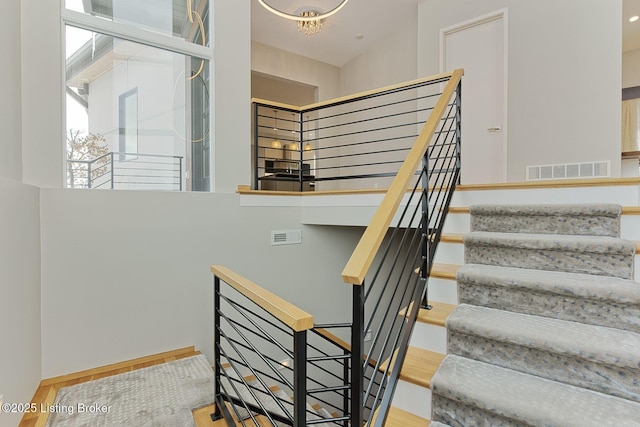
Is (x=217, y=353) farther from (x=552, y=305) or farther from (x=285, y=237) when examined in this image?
(x=285, y=237)

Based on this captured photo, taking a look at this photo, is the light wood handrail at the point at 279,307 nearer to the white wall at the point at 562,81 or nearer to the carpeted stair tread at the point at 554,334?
the carpeted stair tread at the point at 554,334

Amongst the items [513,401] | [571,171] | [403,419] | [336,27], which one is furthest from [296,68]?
[513,401]

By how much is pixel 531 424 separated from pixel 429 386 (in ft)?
1.22

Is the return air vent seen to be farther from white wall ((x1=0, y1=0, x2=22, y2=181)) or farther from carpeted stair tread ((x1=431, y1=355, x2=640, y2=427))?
carpeted stair tread ((x1=431, y1=355, x2=640, y2=427))

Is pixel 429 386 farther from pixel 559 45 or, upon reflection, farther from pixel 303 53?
pixel 303 53

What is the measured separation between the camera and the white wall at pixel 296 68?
5.64 meters

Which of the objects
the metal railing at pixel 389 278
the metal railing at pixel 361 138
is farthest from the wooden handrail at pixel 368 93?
the metal railing at pixel 389 278

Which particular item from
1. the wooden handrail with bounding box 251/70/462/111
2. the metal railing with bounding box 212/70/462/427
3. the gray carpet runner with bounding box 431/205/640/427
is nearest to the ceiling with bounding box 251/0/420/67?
the wooden handrail with bounding box 251/70/462/111

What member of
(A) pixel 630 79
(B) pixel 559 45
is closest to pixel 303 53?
(B) pixel 559 45

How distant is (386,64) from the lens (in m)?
5.63

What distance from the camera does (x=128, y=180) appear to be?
286 cm

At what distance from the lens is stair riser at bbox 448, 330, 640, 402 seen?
1.27 meters

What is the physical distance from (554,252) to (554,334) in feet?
1.78

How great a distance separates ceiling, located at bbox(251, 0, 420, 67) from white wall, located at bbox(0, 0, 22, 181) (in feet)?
8.95
